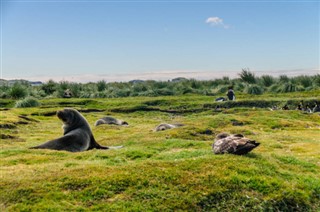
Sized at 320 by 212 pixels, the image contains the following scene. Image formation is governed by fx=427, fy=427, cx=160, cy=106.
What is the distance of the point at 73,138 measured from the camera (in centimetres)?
1653

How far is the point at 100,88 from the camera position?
210 feet

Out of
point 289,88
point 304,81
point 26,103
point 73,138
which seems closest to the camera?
point 73,138

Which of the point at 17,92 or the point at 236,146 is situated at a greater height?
the point at 17,92

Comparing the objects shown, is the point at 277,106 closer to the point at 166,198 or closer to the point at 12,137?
the point at 12,137

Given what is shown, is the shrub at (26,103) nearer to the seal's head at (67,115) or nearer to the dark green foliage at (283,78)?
the seal's head at (67,115)

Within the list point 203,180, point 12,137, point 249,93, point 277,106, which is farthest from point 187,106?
point 203,180

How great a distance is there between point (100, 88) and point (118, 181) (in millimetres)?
54872

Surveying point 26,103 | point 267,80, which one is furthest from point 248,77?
point 26,103

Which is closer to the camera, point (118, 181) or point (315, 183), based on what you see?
point (118, 181)

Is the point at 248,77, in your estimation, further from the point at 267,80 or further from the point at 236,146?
the point at 236,146

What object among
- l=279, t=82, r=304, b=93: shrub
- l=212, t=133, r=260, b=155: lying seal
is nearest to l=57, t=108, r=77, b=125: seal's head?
l=212, t=133, r=260, b=155: lying seal

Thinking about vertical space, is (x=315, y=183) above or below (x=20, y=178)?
below

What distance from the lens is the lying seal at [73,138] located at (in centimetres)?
1594

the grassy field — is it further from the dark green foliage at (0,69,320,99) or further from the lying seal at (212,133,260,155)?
the dark green foliage at (0,69,320,99)
